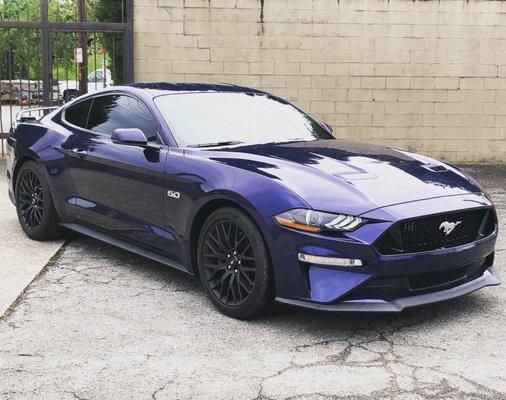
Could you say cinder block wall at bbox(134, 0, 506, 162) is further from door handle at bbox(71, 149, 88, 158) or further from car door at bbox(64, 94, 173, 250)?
door handle at bbox(71, 149, 88, 158)

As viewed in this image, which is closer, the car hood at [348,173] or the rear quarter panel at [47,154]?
the car hood at [348,173]

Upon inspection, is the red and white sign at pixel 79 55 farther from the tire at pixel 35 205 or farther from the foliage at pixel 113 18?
the tire at pixel 35 205

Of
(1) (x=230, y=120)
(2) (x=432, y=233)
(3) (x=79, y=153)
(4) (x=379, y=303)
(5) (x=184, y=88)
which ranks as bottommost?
(4) (x=379, y=303)

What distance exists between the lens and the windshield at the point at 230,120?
195 inches

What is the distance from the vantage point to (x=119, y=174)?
5.17 metres

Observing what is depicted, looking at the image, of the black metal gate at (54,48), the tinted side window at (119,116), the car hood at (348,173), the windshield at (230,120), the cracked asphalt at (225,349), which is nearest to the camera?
the cracked asphalt at (225,349)

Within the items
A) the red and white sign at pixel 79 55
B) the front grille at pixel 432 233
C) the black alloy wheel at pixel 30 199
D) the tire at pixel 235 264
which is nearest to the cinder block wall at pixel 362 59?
the red and white sign at pixel 79 55

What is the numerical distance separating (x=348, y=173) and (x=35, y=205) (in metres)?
3.20

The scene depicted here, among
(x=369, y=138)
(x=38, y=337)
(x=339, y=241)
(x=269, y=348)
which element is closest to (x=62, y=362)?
(x=38, y=337)

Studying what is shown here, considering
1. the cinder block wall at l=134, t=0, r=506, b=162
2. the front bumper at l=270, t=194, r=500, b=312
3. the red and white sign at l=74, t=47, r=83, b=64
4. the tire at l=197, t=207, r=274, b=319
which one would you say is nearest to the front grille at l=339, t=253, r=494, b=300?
the front bumper at l=270, t=194, r=500, b=312

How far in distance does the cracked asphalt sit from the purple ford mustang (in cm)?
23

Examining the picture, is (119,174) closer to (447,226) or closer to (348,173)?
(348,173)

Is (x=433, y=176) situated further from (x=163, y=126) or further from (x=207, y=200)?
(x=163, y=126)

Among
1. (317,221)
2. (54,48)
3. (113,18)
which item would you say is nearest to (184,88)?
(317,221)
